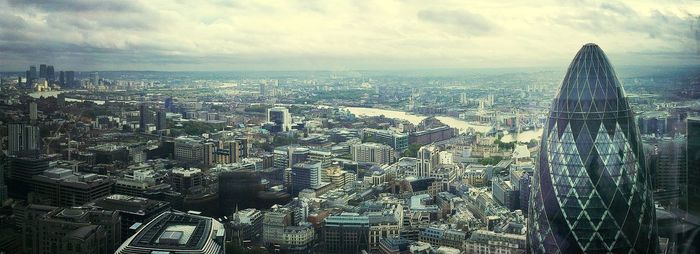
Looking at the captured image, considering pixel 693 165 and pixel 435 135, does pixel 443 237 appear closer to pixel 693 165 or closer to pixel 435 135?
pixel 693 165

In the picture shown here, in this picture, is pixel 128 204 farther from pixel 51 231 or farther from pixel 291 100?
pixel 291 100

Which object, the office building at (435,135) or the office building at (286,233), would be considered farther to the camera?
the office building at (435,135)

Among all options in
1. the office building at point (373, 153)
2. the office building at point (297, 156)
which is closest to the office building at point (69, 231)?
the office building at point (297, 156)

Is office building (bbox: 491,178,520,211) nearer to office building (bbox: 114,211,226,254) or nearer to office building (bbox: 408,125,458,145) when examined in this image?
office building (bbox: 408,125,458,145)

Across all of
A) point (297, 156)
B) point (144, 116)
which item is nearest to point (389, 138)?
point (297, 156)

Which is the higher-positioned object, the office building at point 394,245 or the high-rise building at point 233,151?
the high-rise building at point 233,151

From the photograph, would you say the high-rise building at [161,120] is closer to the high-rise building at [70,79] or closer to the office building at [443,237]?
the high-rise building at [70,79]
